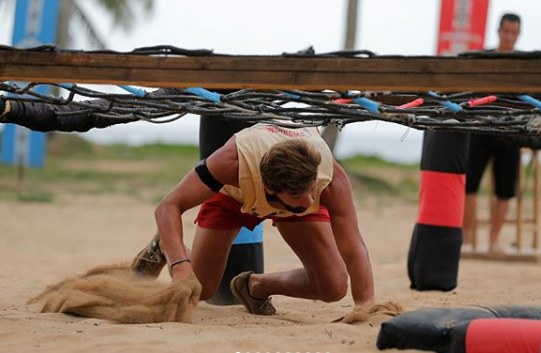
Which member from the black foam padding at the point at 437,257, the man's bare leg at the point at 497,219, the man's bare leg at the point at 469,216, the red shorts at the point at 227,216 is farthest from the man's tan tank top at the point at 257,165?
the man's bare leg at the point at 497,219

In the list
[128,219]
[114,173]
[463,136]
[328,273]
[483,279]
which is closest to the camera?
[328,273]

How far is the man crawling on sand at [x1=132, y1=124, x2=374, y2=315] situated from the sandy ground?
19cm

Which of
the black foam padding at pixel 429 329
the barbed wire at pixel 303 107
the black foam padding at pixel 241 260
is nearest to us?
the black foam padding at pixel 429 329

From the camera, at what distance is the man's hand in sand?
394cm

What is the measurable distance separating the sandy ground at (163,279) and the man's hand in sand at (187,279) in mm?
143

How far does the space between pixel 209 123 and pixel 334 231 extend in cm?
128

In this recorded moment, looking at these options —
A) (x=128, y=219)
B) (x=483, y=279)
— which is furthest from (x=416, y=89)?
(x=128, y=219)

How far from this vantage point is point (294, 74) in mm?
3221

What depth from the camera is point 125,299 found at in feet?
14.0

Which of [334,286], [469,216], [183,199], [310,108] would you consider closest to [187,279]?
[183,199]

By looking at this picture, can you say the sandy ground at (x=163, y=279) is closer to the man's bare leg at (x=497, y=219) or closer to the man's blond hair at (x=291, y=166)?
the man's bare leg at (x=497, y=219)

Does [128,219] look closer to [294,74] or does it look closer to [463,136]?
[463,136]

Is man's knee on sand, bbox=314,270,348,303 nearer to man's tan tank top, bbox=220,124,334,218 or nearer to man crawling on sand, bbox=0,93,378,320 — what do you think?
man crawling on sand, bbox=0,93,378,320

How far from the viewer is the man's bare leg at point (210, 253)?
4598mm
